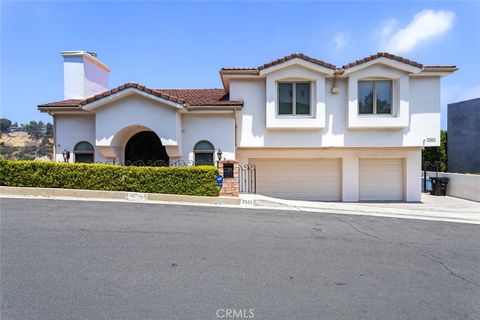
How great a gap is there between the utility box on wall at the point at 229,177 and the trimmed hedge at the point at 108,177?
429 millimetres

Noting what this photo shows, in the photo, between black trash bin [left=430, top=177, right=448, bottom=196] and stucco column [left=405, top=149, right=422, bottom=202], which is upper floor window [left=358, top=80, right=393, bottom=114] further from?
black trash bin [left=430, top=177, right=448, bottom=196]

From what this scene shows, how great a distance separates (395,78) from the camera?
13641 mm

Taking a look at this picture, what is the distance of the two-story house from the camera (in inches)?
488

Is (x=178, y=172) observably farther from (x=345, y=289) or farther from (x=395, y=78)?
(x=395, y=78)

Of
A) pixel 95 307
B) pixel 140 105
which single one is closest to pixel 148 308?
pixel 95 307

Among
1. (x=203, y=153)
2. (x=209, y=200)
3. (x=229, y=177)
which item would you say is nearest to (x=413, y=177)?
(x=229, y=177)

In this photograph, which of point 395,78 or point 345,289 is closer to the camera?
point 345,289

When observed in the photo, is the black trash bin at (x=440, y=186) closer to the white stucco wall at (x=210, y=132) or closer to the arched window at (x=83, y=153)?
the white stucco wall at (x=210, y=132)

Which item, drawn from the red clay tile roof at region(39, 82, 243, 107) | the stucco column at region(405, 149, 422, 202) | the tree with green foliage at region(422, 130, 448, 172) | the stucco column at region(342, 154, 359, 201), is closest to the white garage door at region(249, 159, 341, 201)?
the stucco column at region(342, 154, 359, 201)

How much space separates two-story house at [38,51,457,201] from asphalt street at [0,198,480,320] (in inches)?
215

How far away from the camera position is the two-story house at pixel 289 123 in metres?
12.4

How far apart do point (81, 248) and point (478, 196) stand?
17.6 meters

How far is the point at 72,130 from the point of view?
1323cm
